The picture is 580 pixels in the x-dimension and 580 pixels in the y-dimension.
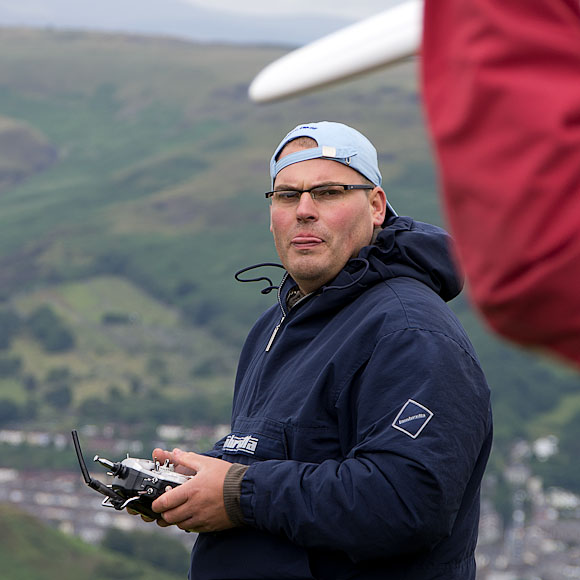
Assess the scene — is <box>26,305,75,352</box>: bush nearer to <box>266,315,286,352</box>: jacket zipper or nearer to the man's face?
<box>266,315,286,352</box>: jacket zipper

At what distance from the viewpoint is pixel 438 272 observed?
11.4 ft

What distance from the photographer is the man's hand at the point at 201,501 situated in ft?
10.3

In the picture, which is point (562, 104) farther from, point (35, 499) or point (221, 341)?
point (221, 341)

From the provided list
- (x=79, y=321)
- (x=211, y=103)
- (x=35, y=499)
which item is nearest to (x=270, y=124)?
(x=211, y=103)

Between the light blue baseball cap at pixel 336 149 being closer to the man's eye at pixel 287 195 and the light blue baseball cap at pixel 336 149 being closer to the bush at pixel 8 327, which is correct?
the man's eye at pixel 287 195

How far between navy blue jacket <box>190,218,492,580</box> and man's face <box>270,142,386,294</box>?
0.08m

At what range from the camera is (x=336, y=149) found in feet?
11.5

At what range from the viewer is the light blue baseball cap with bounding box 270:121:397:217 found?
3502mm

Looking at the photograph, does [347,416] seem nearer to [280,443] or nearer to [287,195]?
[280,443]

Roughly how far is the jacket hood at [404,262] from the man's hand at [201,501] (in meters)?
0.69

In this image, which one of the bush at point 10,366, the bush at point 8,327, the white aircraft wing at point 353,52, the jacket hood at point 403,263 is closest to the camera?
the white aircraft wing at point 353,52

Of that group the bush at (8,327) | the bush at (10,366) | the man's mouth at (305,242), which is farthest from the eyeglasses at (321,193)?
the bush at (8,327)

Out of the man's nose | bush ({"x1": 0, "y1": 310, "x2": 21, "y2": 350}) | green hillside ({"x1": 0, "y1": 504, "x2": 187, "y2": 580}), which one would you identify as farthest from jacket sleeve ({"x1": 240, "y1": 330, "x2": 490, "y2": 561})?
bush ({"x1": 0, "y1": 310, "x2": 21, "y2": 350})

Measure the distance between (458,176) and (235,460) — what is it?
7.61ft
